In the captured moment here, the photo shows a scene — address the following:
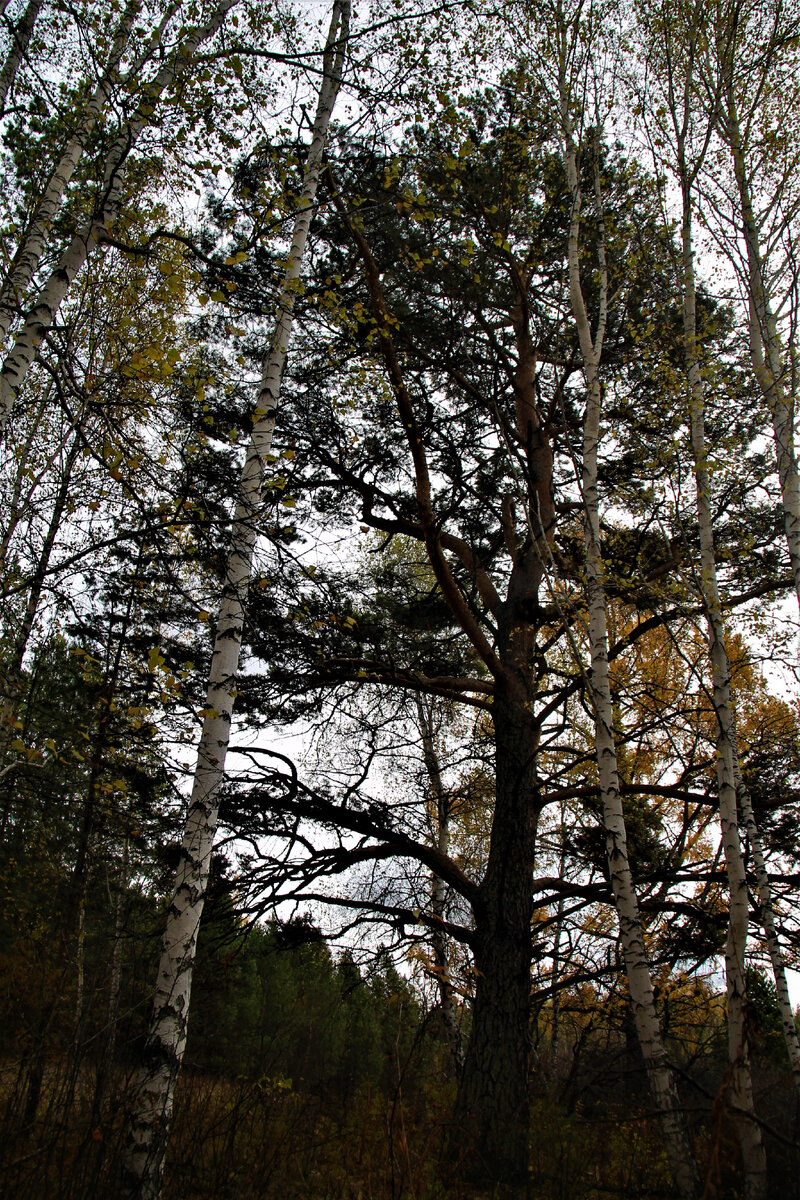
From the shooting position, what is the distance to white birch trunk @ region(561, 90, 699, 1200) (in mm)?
3748

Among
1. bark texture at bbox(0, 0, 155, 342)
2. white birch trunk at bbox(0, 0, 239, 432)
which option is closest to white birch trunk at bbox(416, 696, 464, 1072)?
white birch trunk at bbox(0, 0, 239, 432)

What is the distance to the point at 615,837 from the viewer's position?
4.54 metres

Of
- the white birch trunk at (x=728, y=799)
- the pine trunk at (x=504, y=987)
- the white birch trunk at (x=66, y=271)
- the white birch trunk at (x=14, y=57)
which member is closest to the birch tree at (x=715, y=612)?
the white birch trunk at (x=728, y=799)

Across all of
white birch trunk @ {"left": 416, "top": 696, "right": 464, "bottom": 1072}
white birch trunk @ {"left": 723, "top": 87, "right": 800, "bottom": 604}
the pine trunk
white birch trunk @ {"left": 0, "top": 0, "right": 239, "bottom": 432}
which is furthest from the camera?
white birch trunk @ {"left": 416, "top": 696, "right": 464, "bottom": 1072}

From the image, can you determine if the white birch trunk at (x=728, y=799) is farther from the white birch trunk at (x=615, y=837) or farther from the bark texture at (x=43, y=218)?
the bark texture at (x=43, y=218)

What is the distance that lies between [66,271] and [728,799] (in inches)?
208

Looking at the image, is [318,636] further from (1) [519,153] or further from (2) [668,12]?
(2) [668,12]

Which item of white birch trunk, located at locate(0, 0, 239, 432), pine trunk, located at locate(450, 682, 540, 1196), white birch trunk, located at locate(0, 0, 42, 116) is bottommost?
pine trunk, located at locate(450, 682, 540, 1196)

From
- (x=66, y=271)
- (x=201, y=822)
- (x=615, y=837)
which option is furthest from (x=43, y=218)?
(x=615, y=837)

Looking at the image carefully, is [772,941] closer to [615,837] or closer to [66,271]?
[615,837]

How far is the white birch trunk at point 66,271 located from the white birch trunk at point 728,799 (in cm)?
418

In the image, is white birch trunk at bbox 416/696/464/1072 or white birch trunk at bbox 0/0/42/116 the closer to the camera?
white birch trunk at bbox 0/0/42/116

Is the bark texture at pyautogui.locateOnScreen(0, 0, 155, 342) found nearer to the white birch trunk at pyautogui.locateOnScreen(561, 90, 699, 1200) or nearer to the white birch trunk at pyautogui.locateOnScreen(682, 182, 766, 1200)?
the white birch trunk at pyautogui.locateOnScreen(561, 90, 699, 1200)

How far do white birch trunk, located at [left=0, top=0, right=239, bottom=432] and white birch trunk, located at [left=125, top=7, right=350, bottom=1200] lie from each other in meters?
1.10
